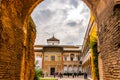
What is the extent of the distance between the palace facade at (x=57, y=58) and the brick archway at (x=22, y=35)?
35.0 meters

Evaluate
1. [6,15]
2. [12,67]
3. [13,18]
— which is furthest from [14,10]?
[12,67]

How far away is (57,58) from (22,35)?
36237mm

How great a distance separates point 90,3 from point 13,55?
13.8 feet

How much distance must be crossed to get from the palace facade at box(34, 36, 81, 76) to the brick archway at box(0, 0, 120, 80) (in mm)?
35045

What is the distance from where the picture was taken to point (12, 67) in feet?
23.3

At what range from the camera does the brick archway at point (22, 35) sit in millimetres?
5332

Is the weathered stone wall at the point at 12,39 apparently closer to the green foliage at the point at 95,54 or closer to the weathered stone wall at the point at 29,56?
the weathered stone wall at the point at 29,56

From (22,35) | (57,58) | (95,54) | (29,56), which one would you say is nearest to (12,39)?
(22,35)

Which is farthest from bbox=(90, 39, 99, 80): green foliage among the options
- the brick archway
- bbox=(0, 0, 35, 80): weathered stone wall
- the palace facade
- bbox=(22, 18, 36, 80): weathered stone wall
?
the palace facade

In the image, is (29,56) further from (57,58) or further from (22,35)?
(57,58)

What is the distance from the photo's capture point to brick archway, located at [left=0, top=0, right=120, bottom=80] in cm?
533

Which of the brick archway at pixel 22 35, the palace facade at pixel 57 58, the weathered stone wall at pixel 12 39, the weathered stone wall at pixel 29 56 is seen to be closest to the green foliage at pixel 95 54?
the brick archway at pixel 22 35

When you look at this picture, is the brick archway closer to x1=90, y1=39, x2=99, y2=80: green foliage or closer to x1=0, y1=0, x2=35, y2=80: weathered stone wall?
x1=0, y1=0, x2=35, y2=80: weathered stone wall

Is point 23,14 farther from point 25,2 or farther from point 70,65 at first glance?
point 70,65
